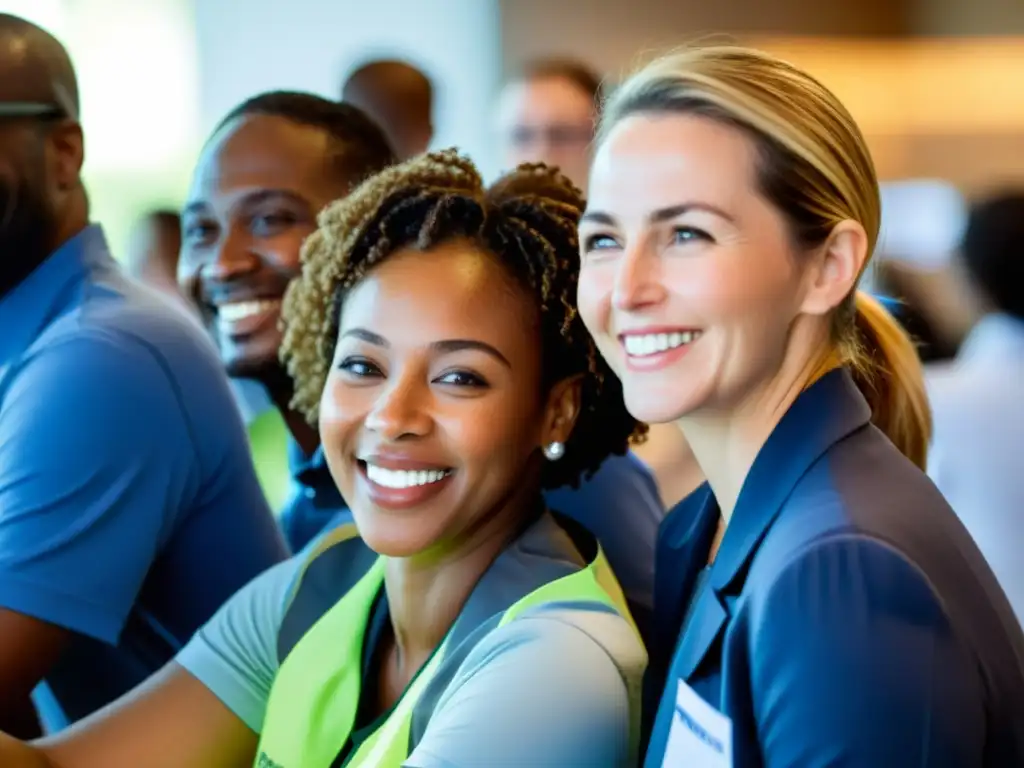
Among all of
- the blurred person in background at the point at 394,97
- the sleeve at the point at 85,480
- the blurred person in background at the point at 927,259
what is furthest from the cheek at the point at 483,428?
the blurred person in background at the point at 394,97

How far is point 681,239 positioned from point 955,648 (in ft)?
1.33

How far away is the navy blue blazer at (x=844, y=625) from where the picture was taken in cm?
89

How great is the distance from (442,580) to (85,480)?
1.52 feet

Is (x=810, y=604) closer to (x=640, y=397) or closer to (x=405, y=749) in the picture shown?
(x=640, y=397)

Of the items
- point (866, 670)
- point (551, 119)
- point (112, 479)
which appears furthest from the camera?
point (551, 119)

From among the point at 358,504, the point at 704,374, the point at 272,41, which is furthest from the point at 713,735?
the point at 272,41

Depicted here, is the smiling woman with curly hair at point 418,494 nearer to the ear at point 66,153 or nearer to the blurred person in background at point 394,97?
the ear at point 66,153

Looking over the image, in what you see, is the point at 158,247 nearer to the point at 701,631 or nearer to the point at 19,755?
the point at 19,755

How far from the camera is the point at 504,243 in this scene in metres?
1.43

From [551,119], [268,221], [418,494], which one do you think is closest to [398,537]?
[418,494]

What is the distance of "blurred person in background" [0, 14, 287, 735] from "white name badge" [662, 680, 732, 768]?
78 centimetres

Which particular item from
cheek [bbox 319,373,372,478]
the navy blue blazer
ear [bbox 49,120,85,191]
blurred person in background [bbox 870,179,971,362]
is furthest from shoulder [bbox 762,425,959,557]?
blurred person in background [bbox 870,179,971,362]

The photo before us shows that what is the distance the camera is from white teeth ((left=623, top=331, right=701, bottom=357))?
3.63 ft

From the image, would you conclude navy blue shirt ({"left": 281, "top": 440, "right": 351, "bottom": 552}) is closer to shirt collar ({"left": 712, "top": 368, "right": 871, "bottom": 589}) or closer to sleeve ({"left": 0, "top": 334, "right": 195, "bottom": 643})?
sleeve ({"left": 0, "top": 334, "right": 195, "bottom": 643})
